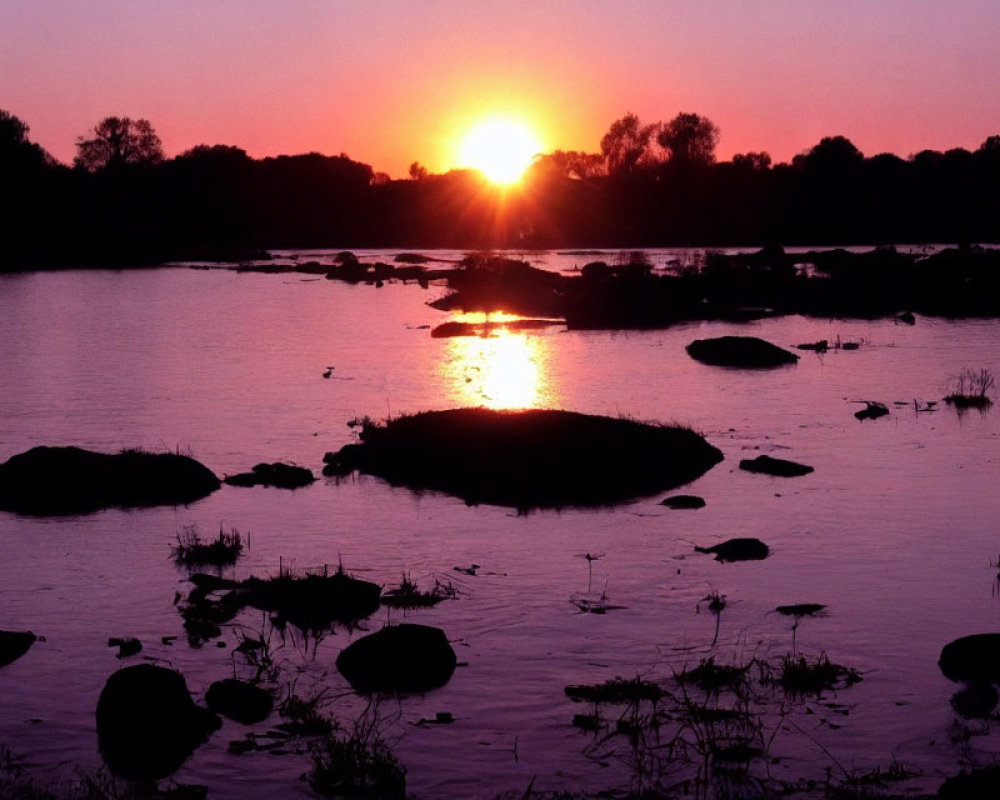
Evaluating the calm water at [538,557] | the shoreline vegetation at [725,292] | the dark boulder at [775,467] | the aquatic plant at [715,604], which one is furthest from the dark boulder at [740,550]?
the shoreline vegetation at [725,292]

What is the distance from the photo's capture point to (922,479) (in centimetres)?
2781

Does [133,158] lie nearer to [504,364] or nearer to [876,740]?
[504,364]

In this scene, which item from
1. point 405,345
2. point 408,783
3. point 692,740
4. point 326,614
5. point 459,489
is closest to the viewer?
point 408,783

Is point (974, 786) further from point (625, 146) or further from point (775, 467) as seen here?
point (625, 146)

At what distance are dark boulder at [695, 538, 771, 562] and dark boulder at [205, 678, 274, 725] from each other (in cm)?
955

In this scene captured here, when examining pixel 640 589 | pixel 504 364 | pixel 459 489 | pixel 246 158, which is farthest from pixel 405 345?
pixel 246 158

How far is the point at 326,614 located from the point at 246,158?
190367 millimetres

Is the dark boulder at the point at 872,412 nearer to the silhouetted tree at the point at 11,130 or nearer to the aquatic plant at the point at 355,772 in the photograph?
the aquatic plant at the point at 355,772

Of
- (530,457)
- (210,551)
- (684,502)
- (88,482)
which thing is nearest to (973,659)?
(684,502)

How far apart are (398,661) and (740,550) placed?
8344 mm

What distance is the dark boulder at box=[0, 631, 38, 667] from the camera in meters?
15.6

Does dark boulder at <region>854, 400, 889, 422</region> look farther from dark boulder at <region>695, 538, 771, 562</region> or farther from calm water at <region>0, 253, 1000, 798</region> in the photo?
dark boulder at <region>695, 538, 771, 562</region>

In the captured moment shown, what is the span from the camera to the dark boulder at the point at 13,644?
15562mm

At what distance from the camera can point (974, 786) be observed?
10523 millimetres
